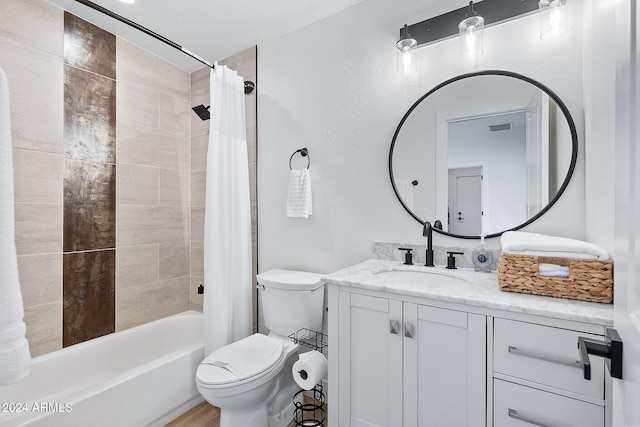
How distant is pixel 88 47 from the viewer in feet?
6.66

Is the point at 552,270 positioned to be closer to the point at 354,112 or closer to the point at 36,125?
the point at 354,112

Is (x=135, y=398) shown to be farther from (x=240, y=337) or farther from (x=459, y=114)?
(x=459, y=114)

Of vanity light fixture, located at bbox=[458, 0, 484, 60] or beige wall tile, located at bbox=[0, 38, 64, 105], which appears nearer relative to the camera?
vanity light fixture, located at bbox=[458, 0, 484, 60]

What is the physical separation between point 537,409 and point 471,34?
1589 mm

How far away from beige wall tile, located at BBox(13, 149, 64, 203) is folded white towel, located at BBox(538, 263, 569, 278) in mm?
2557

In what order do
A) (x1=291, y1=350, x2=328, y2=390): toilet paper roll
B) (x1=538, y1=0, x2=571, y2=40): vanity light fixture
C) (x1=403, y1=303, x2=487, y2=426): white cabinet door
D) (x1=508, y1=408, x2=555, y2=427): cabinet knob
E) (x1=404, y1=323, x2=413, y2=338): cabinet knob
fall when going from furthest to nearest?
1. (x1=291, y1=350, x2=328, y2=390): toilet paper roll
2. (x1=538, y1=0, x2=571, y2=40): vanity light fixture
3. (x1=404, y1=323, x2=413, y2=338): cabinet knob
4. (x1=403, y1=303, x2=487, y2=426): white cabinet door
5. (x1=508, y1=408, x2=555, y2=427): cabinet knob

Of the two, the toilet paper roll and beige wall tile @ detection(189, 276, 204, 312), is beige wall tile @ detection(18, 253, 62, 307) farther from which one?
the toilet paper roll

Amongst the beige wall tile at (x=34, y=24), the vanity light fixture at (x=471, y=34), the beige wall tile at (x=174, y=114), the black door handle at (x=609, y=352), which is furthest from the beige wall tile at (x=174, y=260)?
the black door handle at (x=609, y=352)

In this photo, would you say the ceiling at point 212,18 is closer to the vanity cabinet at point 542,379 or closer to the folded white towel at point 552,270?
the folded white towel at point 552,270

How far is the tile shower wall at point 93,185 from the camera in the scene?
1.75 meters

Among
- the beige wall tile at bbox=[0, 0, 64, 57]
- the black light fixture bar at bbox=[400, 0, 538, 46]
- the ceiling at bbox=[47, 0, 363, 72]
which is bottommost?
the black light fixture bar at bbox=[400, 0, 538, 46]

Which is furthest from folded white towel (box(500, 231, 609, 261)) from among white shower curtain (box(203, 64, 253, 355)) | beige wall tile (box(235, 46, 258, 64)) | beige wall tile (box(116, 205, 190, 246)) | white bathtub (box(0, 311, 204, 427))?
beige wall tile (box(116, 205, 190, 246))

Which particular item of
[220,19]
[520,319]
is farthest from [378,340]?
[220,19]

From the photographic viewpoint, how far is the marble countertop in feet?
3.07
